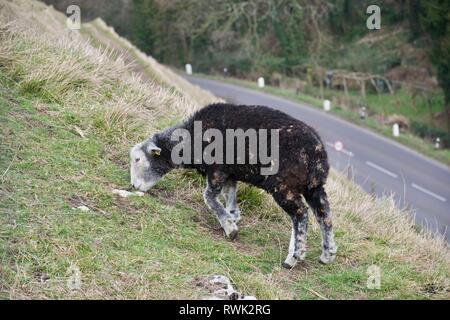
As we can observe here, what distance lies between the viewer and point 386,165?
97.7 ft

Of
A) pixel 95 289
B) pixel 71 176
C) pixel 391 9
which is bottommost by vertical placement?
pixel 95 289

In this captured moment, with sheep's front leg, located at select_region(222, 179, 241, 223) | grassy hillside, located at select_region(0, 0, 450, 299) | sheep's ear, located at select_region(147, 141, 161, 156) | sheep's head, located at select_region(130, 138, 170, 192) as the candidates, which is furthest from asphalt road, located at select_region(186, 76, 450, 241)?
sheep's ear, located at select_region(147, 141, 161, 156)

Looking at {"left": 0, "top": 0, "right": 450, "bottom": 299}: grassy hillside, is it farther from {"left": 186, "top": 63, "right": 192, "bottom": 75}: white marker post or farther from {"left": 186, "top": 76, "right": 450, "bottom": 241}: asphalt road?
{"left": 186, "top": 63, "right": 192, "bottom": 75}: white marker post

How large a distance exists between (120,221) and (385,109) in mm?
34985

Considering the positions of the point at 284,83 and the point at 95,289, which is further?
the point at 284,83

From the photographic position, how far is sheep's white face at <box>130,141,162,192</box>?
959 cm

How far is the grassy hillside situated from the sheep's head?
7.7 inches

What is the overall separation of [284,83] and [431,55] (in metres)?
12.5

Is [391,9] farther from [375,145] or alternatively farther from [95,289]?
[95,289]

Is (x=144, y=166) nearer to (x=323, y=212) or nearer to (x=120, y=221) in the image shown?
(x=120, y=221)

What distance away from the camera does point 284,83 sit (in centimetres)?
4803

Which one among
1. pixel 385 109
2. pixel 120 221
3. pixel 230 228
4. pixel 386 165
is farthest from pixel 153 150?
pixel 385 109
